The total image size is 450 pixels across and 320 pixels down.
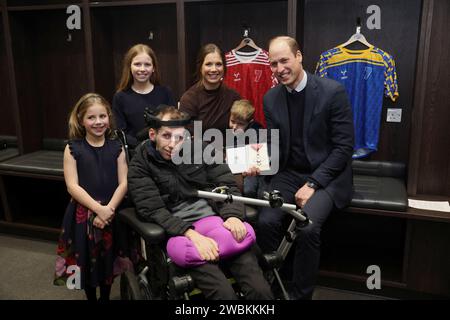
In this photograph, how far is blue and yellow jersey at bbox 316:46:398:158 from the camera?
2721mm

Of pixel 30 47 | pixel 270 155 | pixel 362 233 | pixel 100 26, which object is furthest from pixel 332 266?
pixel 30 47

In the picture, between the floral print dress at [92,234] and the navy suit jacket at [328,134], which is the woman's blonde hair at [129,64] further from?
the navy suit jacket at [328,134]

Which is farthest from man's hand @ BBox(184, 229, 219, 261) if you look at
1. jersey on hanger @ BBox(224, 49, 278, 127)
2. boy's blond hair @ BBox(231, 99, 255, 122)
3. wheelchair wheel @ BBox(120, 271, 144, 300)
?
jersey on hanger @ BBox(224, 49, 278, 127)

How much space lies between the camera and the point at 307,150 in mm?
2232

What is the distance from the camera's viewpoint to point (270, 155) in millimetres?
2371

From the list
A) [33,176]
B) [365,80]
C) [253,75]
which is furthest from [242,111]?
[33,176]

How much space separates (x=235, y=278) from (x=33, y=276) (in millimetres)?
1613

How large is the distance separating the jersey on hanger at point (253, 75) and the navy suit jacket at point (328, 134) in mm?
758

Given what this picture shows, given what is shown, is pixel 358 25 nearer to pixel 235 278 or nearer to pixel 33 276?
pixel 235 278

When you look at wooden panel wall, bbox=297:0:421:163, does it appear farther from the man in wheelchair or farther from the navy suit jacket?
the man in wheelchair

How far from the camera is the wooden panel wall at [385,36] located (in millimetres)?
2738

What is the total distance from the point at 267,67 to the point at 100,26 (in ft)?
4.17

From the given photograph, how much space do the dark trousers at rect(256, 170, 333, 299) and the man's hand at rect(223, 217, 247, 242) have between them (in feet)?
1.30

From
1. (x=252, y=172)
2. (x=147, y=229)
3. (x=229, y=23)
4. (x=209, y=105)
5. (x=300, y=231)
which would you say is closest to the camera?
(x=147, y=229)
